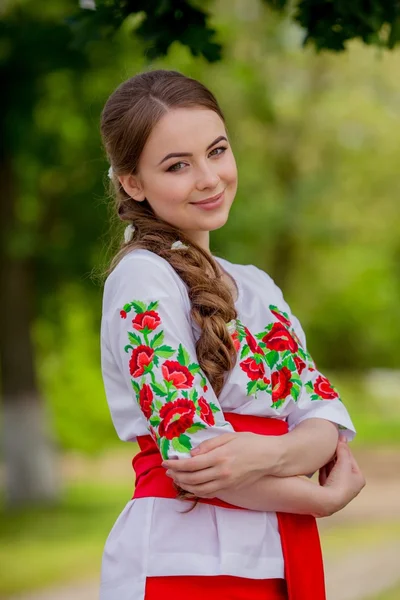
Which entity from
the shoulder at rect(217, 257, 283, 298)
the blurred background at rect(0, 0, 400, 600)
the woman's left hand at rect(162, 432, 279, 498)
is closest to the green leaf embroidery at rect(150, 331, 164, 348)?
the woman's left hand at rect(162, 432, 279, 498)

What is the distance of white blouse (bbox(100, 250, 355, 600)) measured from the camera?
6.77 ft

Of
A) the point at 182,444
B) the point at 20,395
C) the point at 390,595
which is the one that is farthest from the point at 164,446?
the point at 20,395

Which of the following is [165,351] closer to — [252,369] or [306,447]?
[252,369]

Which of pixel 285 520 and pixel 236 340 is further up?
pixel 236 340

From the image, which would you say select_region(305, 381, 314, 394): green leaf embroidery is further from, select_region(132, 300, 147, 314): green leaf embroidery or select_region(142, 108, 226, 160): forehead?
select_region(142, 108, 226, 160): forehead

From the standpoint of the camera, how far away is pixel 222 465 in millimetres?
2043

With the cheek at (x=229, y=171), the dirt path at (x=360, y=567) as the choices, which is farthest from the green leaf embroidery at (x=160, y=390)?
the dirt path at (x=360, y=567)

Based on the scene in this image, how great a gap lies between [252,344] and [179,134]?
1.53 feet

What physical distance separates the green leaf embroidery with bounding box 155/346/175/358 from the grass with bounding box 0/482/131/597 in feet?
24.2

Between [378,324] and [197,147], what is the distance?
74.3 ft

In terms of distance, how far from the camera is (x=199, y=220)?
7.54 ft

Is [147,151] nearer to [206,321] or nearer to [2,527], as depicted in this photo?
[206,321]

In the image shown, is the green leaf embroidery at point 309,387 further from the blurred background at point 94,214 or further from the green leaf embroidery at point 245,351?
the blurred background at point 94,214

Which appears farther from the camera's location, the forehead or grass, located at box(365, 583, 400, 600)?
grass, located at box(365, 583, 400, 600)
